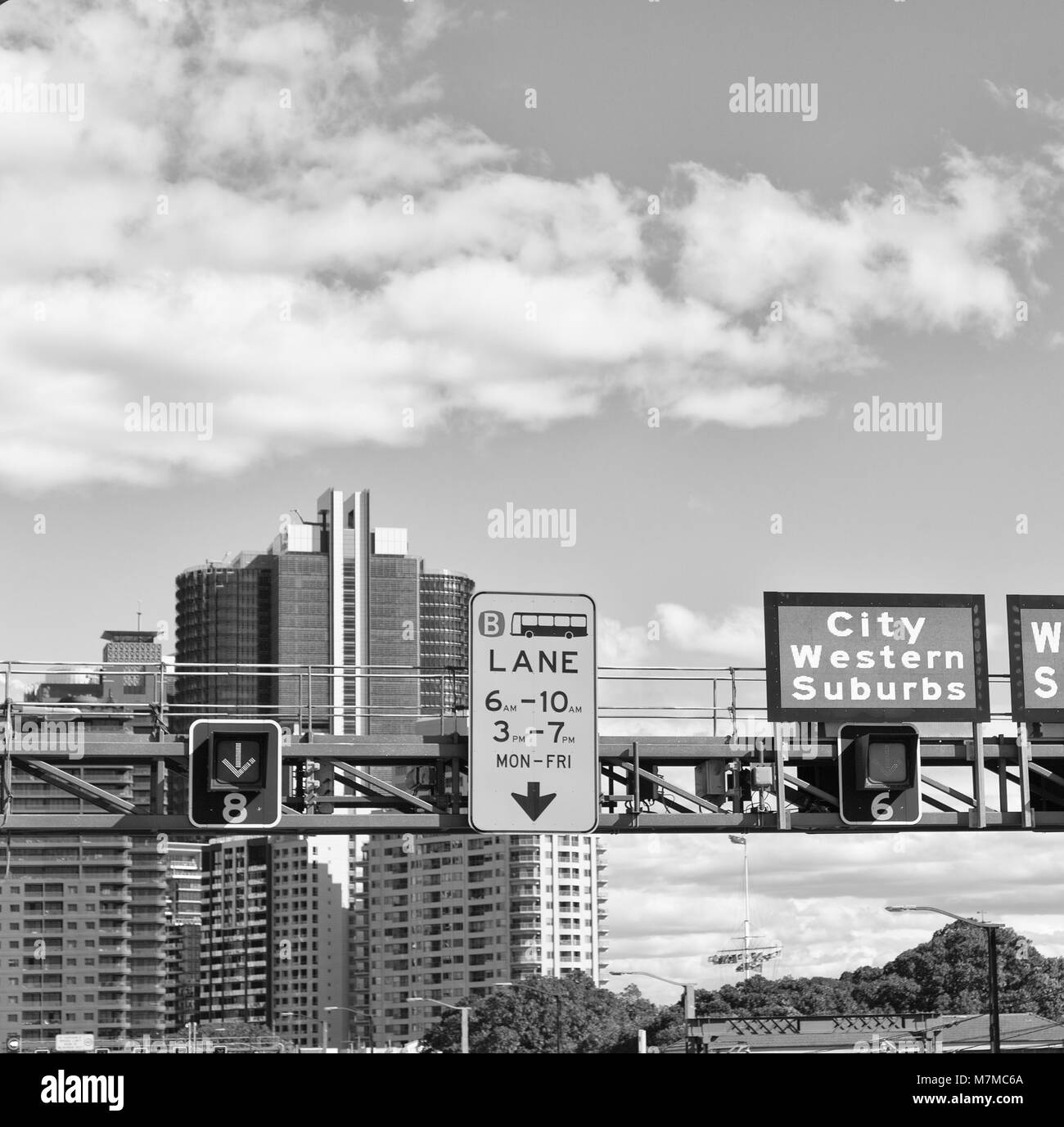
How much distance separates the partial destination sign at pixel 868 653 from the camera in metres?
27.3

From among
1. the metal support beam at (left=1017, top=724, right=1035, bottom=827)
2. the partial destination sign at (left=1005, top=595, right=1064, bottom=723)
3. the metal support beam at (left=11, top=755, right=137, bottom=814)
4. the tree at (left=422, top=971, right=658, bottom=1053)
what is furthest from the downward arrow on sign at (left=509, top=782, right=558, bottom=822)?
the tree at (left=422, top=971, right=658, bottom=1053)

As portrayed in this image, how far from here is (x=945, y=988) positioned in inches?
5856

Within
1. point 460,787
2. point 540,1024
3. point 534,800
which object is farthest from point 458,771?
point 540,1024

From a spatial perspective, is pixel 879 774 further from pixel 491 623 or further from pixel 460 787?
pixel 491 623

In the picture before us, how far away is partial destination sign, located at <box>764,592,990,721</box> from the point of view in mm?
27266

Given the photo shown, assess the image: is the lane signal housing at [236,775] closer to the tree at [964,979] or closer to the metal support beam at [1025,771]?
the metal support beam at [1025,771]

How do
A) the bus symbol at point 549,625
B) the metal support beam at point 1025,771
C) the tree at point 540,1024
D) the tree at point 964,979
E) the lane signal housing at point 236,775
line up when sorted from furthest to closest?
the tree at point 540,1024 < the tree at point 964,979 < the metal support beam at point 1025,771 < the lane signal housing at point 236,775 < the bus symbol at point 549,625

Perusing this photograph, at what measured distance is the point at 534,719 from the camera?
50.7 ft

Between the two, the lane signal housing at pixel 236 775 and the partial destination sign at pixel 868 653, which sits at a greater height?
the partial destination sign at pixel 868 653

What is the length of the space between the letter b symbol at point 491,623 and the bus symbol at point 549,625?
4.0 inches

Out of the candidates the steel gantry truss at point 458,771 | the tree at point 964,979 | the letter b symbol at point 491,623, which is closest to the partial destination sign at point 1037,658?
the steel gantry truss at point 458,771

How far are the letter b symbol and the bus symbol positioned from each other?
10 centimetres
